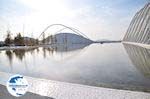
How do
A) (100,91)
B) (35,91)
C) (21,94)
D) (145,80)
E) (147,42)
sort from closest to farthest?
(100,91) < (21,94) < (35,91) < (145,80) < (147,42)

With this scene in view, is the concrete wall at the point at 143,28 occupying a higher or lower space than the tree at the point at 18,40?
higher

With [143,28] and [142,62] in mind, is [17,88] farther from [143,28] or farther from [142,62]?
[143,28]

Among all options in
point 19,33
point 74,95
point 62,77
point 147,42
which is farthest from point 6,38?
point 74,95

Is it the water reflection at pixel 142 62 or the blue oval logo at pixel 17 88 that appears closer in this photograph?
the blue oval logo at pixel 17 88

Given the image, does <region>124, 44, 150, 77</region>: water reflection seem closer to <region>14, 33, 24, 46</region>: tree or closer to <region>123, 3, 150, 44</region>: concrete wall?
<region>123, 3, 150, 44</region>: concrete wall

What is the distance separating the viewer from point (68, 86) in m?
2.96

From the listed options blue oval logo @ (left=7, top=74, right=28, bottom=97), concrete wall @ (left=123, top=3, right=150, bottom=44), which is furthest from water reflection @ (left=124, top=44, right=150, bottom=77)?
concrete wall @ (left=123, top=3, right=150, bottom=44)

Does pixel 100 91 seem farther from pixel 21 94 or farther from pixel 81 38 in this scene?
pixel 81 38

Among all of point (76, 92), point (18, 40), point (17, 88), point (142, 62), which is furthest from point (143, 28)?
point (18, 40)

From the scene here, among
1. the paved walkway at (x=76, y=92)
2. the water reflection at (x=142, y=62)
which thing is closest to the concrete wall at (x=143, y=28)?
the water reflection at (x=142, y=62)

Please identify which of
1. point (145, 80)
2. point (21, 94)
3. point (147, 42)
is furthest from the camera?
point (147, 42)

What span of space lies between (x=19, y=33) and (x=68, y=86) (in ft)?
70.4

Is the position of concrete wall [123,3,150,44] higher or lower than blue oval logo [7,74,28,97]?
higher

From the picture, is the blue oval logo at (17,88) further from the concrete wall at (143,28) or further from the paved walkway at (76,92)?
Answer: the concrete wall at (143,28)
